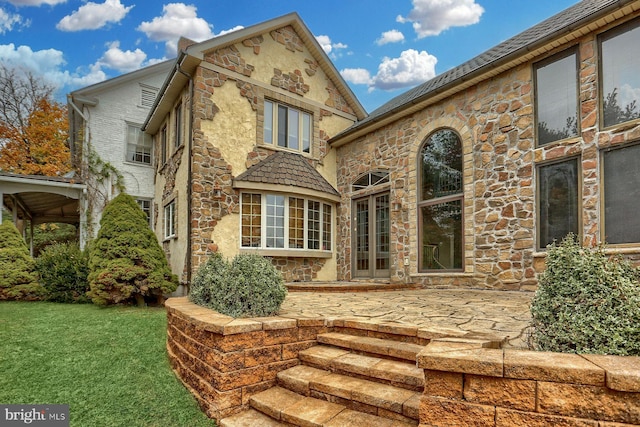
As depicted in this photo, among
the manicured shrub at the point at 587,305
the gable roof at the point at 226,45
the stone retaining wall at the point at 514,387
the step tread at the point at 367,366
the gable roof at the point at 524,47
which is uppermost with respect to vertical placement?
the gable roof at the point at 226,45

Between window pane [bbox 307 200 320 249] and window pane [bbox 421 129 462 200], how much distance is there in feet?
9.89

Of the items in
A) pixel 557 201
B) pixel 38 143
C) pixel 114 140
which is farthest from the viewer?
pixel 38 143

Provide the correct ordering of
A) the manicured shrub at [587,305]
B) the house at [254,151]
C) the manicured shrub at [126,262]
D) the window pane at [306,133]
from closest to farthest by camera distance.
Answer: the manicured shrub at [587,305] < the manicured shrub at [126,262] < the house at [254,151] < the window pane at [306,133]

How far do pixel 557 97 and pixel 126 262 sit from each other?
8.24m

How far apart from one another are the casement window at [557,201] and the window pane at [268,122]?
6.32 m

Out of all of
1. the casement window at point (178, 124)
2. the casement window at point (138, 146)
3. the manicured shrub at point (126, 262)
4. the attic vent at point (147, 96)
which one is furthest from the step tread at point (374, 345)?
the attic vent at point (147, 96)

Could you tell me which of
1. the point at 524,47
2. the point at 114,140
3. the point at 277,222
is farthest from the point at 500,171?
the point at 114,140

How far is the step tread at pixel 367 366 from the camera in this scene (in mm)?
2504

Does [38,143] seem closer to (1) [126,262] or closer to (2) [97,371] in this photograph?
(1) [126,262]

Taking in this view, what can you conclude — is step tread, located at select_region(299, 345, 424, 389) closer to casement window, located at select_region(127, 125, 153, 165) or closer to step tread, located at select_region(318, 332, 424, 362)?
step tread, located at select_region(318, 332, 424, 362)

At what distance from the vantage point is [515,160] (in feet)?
21.5

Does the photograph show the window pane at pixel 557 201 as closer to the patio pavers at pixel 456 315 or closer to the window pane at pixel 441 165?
the patio pavers at pixel 456 315

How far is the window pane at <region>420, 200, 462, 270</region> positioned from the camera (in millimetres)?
7484

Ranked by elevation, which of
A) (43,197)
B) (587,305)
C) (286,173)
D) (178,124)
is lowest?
(587,305)
